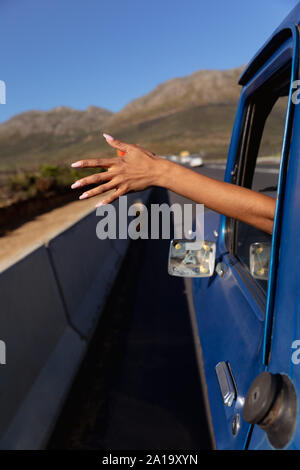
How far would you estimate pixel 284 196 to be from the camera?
4.04 feet

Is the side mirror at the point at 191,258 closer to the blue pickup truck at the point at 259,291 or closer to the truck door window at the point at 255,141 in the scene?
the blue pickup truck at the point at 259,291

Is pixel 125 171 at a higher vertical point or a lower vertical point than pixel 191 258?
higher

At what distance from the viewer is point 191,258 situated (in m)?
2.37

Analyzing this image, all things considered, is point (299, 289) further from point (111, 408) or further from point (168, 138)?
point (168, 138)

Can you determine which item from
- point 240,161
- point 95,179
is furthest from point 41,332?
point 95,179

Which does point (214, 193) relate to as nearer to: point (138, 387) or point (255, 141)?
point (255, 141)

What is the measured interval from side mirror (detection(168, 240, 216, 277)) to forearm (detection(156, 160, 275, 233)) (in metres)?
0.88

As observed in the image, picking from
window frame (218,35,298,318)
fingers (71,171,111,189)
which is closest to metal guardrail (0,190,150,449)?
window frame (218,35,298,318)

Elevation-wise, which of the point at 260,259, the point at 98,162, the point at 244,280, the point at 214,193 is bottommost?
the point at 244,280

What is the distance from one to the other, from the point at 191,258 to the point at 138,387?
1999 mm

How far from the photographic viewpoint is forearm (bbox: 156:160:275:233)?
1453 mm

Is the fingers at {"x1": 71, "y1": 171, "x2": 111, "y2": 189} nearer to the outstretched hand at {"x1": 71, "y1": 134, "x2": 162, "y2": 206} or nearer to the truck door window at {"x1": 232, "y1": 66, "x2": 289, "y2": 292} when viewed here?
the outstretched hand at {"x1": 71, "y1": 134, "x2": 162, "y2": 206}

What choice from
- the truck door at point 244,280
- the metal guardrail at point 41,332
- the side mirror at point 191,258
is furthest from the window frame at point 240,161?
the metal guardrail at point 41,332

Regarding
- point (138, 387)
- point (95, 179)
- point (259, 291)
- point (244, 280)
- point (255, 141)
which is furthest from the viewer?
point (138, 387)
